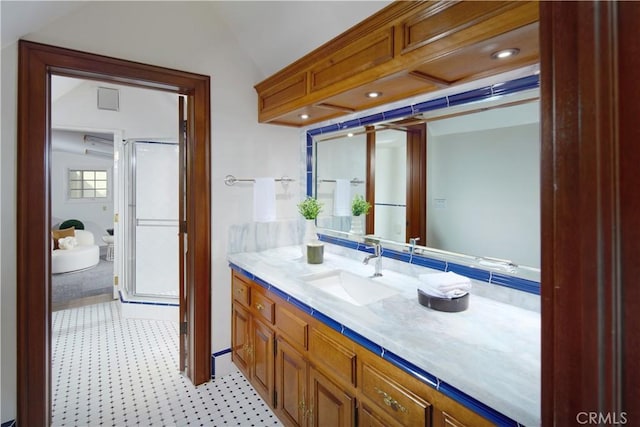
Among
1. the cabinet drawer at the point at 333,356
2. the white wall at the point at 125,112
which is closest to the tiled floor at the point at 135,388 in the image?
the cabinet drawer at the point at 333,356

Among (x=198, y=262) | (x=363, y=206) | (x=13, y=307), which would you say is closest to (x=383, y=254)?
(x=363, y=206)

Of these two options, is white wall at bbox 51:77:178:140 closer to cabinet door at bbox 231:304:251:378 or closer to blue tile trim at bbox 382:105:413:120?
cabinet door at bbox 231:304:251:378

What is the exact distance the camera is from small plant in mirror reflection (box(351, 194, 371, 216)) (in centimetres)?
218

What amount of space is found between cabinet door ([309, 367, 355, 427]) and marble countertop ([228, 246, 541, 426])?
1.03 feet

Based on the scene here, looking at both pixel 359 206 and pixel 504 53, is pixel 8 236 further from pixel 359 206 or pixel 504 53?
pixel 504 53

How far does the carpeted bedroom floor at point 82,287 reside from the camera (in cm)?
390

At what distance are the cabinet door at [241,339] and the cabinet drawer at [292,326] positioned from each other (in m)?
0.46

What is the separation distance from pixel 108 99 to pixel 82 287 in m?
2.62

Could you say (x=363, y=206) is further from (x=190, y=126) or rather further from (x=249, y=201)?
(x=190, y=126)

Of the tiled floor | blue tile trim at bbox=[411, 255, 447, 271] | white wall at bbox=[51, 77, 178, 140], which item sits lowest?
the tiled floor

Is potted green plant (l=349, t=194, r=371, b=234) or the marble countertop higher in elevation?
potted green plant (l=349, t=194, r=371, b=234)

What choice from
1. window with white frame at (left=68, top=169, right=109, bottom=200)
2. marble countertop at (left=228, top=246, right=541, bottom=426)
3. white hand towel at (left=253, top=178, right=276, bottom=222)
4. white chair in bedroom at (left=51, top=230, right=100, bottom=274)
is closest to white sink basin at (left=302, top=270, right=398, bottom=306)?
marble countertop at (left=228, top=246, right=541, bottom=426)

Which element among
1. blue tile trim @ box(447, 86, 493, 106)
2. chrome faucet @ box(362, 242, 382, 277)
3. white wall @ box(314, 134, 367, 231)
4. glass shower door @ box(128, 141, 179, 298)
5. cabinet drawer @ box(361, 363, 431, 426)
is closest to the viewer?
cabinet drawer @ box(361, 363, 431, 426)

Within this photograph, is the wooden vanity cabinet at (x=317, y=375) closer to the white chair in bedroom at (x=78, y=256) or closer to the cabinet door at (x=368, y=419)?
the cabinet door at (x=368, y=419)
